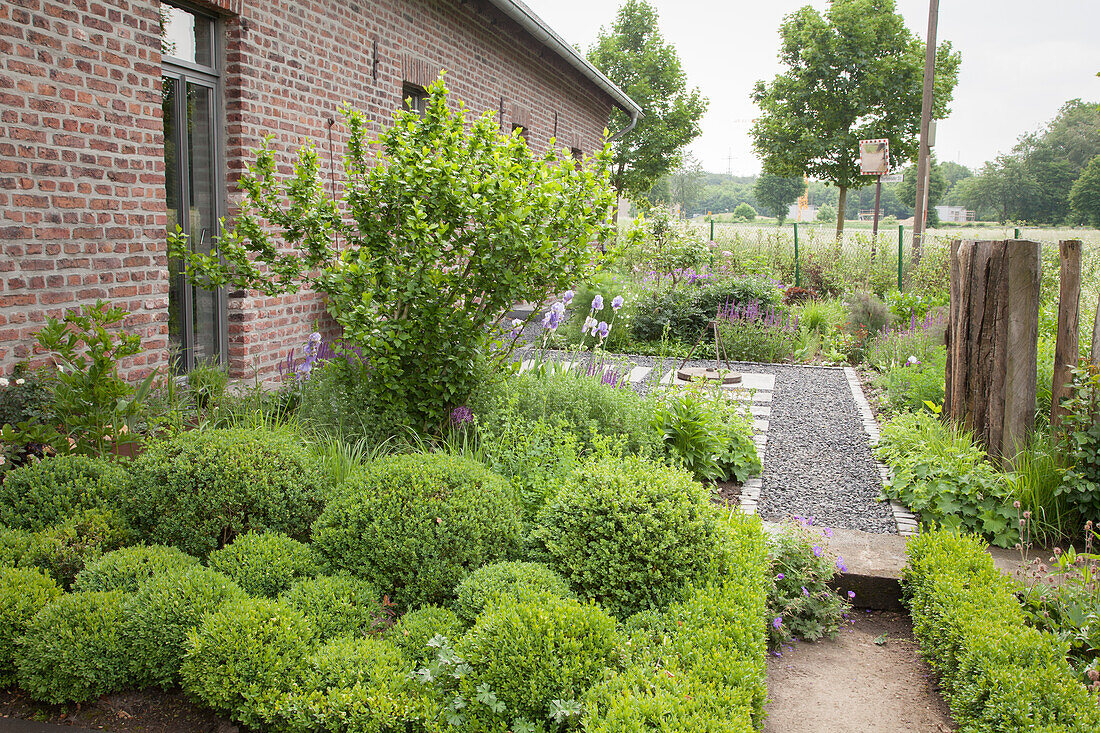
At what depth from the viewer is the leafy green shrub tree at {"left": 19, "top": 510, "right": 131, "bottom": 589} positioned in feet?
8.64

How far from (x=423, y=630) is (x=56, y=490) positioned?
171 cm

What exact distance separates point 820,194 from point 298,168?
95.2 m

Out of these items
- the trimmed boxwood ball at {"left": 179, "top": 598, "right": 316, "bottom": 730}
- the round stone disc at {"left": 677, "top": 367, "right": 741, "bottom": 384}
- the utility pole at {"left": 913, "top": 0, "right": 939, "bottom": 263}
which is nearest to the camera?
the trimmed boxwood ball at {"left": 179, "top": 598, "right": 316, "bottom": 730}

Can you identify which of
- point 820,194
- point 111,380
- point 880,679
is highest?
point 820,194

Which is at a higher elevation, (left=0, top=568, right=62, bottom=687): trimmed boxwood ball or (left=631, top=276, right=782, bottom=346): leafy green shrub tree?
(left=631, top=276, right=782, bottom=346): leafy green shrub tree

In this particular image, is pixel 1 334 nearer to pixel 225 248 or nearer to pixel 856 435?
pixel 225 248

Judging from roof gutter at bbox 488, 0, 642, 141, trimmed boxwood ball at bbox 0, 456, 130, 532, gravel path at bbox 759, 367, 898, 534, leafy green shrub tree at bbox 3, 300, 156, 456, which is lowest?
gravel path at bbox 759, 367, 898, 534

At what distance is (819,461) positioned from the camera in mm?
5242

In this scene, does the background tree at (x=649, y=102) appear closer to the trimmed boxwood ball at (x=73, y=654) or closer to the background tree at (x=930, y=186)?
the trimmed boxwood ball at (x=73, y=654)

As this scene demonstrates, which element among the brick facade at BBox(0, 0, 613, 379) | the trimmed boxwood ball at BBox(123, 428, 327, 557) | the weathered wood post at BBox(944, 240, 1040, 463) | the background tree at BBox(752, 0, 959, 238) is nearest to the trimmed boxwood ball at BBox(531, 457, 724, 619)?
the trimmed boxwood ball at BBox(123, 428, 327, 557)

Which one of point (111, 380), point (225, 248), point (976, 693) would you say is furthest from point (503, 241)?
point (976, 693)

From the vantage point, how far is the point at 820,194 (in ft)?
297

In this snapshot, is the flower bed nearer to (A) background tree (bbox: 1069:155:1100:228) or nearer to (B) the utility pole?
(B) the utility pole

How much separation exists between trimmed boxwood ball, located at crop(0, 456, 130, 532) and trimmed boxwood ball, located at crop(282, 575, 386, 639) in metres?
1.05
